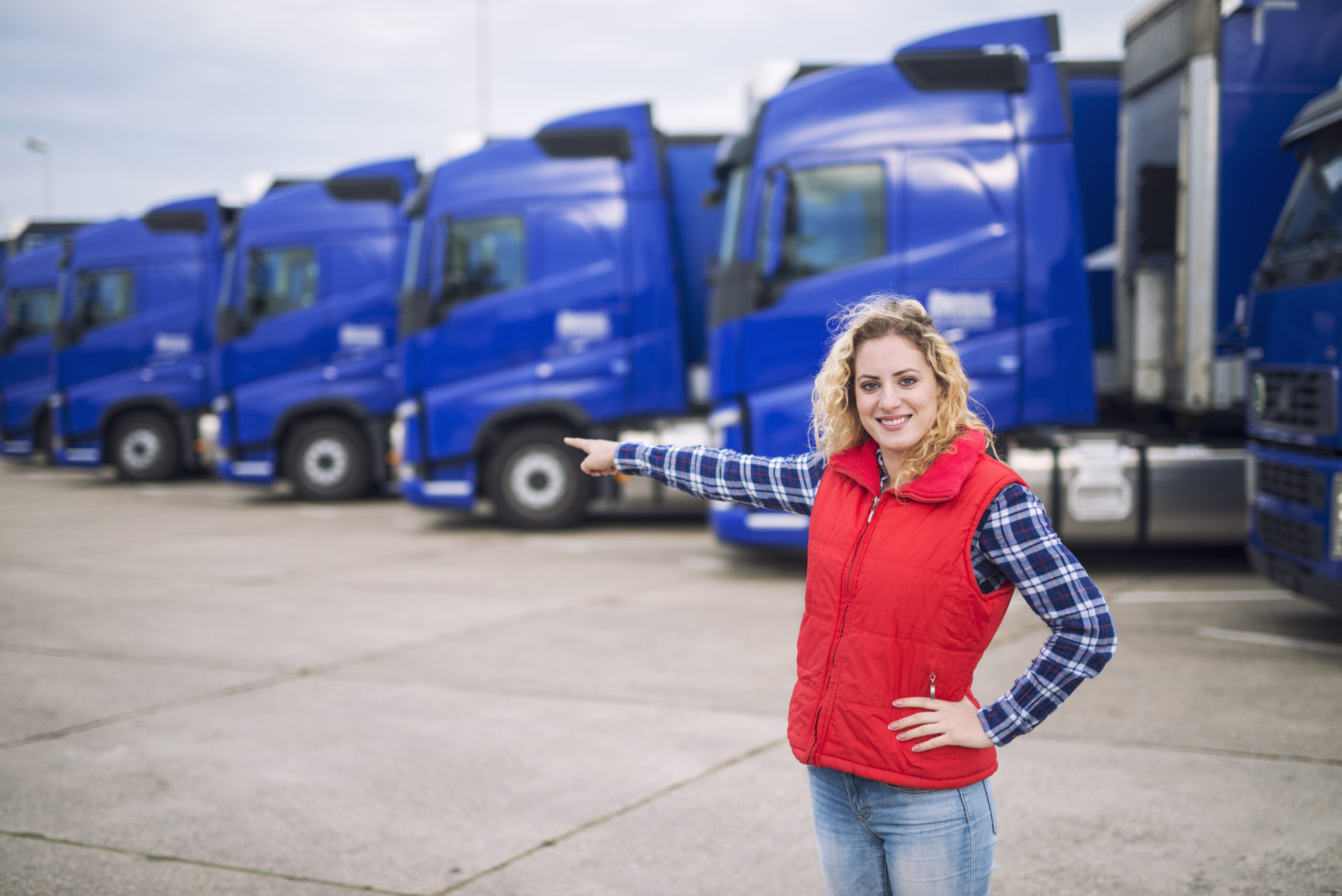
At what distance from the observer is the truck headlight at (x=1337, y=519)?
5066mm

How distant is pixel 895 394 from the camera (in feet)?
6.24

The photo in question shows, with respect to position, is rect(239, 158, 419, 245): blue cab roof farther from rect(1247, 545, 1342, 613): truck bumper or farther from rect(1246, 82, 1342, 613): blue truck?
rect(1247, 545, 1342, 613): truck bumper

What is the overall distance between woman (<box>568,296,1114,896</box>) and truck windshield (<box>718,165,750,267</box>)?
600cm

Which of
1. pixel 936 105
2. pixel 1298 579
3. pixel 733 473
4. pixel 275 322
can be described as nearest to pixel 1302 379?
pixel 1298 579

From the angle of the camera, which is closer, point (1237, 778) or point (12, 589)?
point (1237, 778)

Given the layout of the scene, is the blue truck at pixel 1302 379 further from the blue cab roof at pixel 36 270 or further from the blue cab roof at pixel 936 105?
the blue cab roof at pixel 36 270

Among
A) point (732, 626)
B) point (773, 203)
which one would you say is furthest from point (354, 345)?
point (732, 626)

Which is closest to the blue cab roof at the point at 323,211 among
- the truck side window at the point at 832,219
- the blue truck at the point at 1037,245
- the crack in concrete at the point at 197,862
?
the blue truck at the point at 1037,245

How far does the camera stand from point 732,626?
6.46m

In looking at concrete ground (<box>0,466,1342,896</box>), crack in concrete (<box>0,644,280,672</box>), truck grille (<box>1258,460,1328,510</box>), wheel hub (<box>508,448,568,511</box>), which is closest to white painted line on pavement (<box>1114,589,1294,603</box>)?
concrete ground (<box>0,466,1342,896</box>)

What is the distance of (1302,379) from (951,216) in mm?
2586

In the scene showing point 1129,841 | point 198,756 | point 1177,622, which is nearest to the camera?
point 1129,841

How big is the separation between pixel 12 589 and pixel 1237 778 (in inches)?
295

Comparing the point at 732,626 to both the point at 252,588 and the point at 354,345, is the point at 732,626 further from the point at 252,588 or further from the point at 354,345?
the point at 354,345
